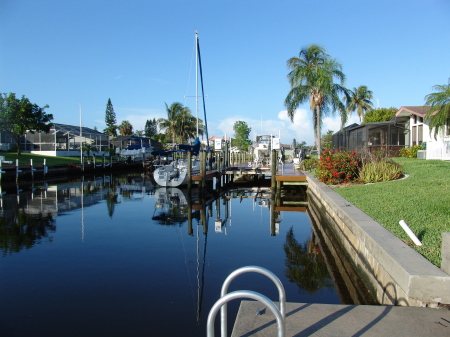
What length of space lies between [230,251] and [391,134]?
26.0 m

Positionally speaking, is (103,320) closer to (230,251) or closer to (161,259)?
(161,259)

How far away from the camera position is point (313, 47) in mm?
35031

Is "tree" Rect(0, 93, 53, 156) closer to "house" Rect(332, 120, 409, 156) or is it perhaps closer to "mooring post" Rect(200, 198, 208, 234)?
"mooring post" Rect(200, 198, 208, 234)

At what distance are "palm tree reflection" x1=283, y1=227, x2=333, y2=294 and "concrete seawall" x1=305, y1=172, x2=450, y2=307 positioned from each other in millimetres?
743

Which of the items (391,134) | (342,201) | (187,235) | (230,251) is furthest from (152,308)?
(391,134)

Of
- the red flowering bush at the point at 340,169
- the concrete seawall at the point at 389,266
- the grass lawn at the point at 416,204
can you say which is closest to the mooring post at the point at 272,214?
the grass lawn at the point at 416,204

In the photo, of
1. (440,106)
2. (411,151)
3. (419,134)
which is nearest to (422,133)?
(419,134)

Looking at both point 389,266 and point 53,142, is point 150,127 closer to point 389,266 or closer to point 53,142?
point 53,142

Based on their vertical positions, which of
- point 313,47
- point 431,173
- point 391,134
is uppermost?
point 313,47

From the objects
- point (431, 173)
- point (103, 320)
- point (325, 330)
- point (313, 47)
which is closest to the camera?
point (325, 330)

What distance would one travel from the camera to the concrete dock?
4.45m

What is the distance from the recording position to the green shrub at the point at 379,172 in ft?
55.6

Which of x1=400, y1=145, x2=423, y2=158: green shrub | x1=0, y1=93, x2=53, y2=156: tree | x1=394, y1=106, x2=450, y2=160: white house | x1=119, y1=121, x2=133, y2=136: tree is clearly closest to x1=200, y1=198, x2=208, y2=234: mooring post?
x1=394, y1=106, x2=450, y2=160: white house

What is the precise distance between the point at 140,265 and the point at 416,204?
7.44 m
